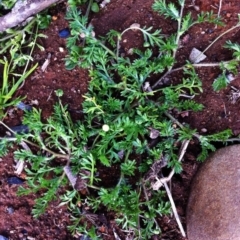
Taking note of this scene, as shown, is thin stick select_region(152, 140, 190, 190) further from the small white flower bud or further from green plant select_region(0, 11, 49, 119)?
green plant select_region(0, 11, 49, 119)

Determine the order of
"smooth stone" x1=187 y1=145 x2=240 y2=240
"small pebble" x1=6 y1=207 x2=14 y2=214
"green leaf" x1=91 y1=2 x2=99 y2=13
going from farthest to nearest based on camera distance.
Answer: "green leaf" x1=91 y1=2 x2=99 y2=13 < "small pebble" x1=6 y1=207 x2=14 y2=214 < "smooth stone" x1=187 y1=145 x2=240 y2=240

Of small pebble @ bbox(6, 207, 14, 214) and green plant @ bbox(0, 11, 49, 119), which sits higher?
green plant @ bbox(0, 11, 49, 119)

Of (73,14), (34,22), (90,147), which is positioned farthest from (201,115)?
(34,22)

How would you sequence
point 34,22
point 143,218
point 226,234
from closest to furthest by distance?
point 226,234 → point 143,218 → point 34,22

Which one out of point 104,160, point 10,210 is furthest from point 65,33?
point 10,210

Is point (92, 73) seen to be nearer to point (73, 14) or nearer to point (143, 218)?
point (73, 14)

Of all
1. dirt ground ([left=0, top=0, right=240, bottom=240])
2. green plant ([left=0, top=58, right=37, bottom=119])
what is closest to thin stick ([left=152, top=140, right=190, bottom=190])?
dirt ground ([left=0, top=0, right=240, bottom=240])
